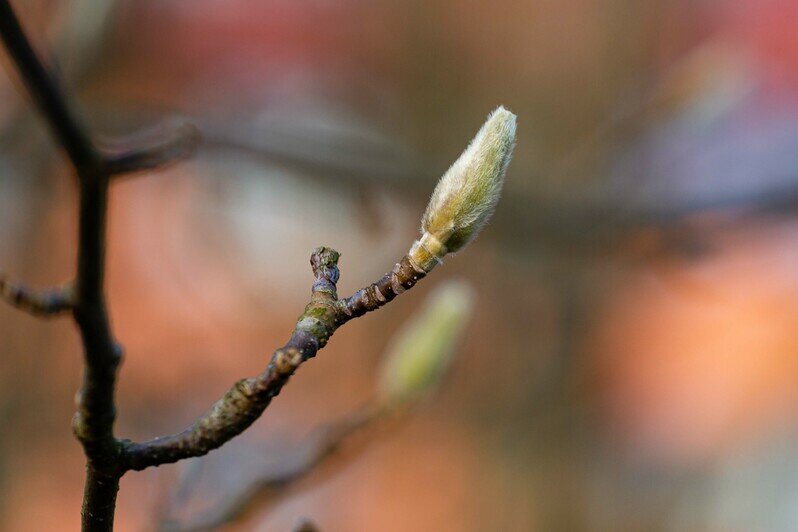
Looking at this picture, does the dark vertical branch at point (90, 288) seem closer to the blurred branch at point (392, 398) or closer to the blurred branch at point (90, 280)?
the blurred branch at point (90, 280)

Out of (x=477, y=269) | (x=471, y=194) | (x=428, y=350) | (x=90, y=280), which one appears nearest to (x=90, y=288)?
(x=90, y=280)

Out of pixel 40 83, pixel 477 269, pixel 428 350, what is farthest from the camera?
pixel 477 269

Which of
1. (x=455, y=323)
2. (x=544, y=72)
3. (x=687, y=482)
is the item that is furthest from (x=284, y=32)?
(x=455, y=323)

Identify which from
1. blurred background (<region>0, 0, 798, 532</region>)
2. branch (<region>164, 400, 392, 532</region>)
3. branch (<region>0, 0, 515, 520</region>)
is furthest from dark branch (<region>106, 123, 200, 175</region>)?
blurred background (<region>0, 0, 798, 532</region>)

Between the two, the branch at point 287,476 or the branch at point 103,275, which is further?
the branch at point 287,476

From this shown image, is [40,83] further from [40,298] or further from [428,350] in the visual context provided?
[428,350]

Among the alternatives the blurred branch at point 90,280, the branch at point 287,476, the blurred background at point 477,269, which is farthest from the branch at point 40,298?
the blurred background at point 477,269
